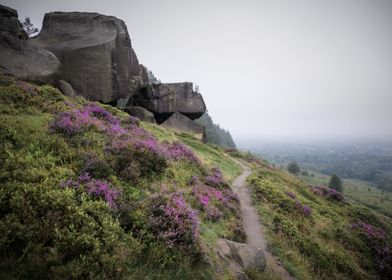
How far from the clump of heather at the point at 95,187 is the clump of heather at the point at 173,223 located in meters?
1.30

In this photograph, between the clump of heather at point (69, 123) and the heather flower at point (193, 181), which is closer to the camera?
the clump of heather at point (69, 123)

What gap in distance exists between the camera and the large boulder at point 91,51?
73.5 feet

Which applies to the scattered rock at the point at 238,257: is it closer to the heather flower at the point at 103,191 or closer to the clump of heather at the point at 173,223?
the clump of heather at the point at 173,223

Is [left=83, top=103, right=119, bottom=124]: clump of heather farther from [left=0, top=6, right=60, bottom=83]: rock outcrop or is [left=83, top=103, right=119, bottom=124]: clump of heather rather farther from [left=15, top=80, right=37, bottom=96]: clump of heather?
[left=0, top=6, right=60, bottom=83]: rock outcrop

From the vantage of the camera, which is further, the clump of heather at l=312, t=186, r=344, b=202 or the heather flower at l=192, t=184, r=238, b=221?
the clump of heather at l=312, t=186, r=344, b=202

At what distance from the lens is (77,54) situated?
2239cm

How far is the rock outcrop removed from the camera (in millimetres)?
16141

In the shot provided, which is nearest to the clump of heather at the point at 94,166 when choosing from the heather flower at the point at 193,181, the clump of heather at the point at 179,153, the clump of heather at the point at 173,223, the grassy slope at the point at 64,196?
the grassy slope at the point at 64,196

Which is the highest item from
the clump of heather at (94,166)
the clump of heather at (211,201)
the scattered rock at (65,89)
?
the scattered rock at (65,89)

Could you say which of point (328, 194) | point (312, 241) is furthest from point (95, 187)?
point (328, 194)

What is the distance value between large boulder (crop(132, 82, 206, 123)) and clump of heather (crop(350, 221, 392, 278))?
28642mm

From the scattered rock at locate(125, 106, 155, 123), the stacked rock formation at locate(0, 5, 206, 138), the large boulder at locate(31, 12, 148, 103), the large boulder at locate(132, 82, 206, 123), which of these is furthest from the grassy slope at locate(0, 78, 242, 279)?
the large boulder at locate(132, 82, 206, 123)

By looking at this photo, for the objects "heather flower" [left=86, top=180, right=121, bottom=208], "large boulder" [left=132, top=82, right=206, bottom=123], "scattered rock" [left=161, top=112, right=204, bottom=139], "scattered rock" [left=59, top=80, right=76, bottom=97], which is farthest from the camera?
"scattered rock" [left=161, top=112, right=204, bottom=139]

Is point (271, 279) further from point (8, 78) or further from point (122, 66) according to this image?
point (122, 66)
